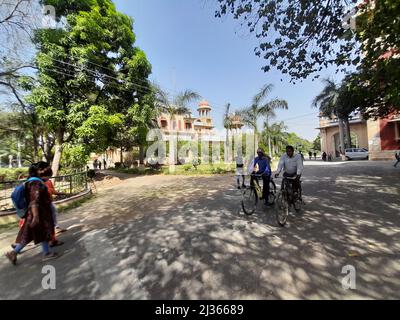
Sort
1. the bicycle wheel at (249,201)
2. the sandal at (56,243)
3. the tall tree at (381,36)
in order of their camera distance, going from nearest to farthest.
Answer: the sandal at (56,243) → the tall tree at (381,36) → the bicycle wheel at (249,201)

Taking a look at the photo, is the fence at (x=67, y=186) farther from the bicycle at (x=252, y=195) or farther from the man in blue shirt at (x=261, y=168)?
the man in blue shirt at (x=261, y=168)

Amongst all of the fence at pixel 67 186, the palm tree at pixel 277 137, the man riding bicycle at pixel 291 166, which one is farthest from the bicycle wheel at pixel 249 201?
the palm tree at pixel 277 137

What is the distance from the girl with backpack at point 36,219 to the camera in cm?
396

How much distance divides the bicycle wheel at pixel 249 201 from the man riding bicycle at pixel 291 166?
879 mm

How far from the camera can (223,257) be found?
384cm

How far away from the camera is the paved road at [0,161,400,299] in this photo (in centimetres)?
298

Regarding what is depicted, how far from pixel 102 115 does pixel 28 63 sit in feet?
15.0

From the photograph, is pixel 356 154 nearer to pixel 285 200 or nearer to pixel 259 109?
pixel 259 109

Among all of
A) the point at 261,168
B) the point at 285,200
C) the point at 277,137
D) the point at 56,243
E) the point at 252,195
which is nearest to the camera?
the point at 56,243

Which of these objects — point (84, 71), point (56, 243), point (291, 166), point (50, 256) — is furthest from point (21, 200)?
point (84, 71)

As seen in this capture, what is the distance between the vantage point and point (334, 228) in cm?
488

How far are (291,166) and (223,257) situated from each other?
3180 mm

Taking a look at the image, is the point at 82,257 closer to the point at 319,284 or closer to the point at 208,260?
the point at 208,260
